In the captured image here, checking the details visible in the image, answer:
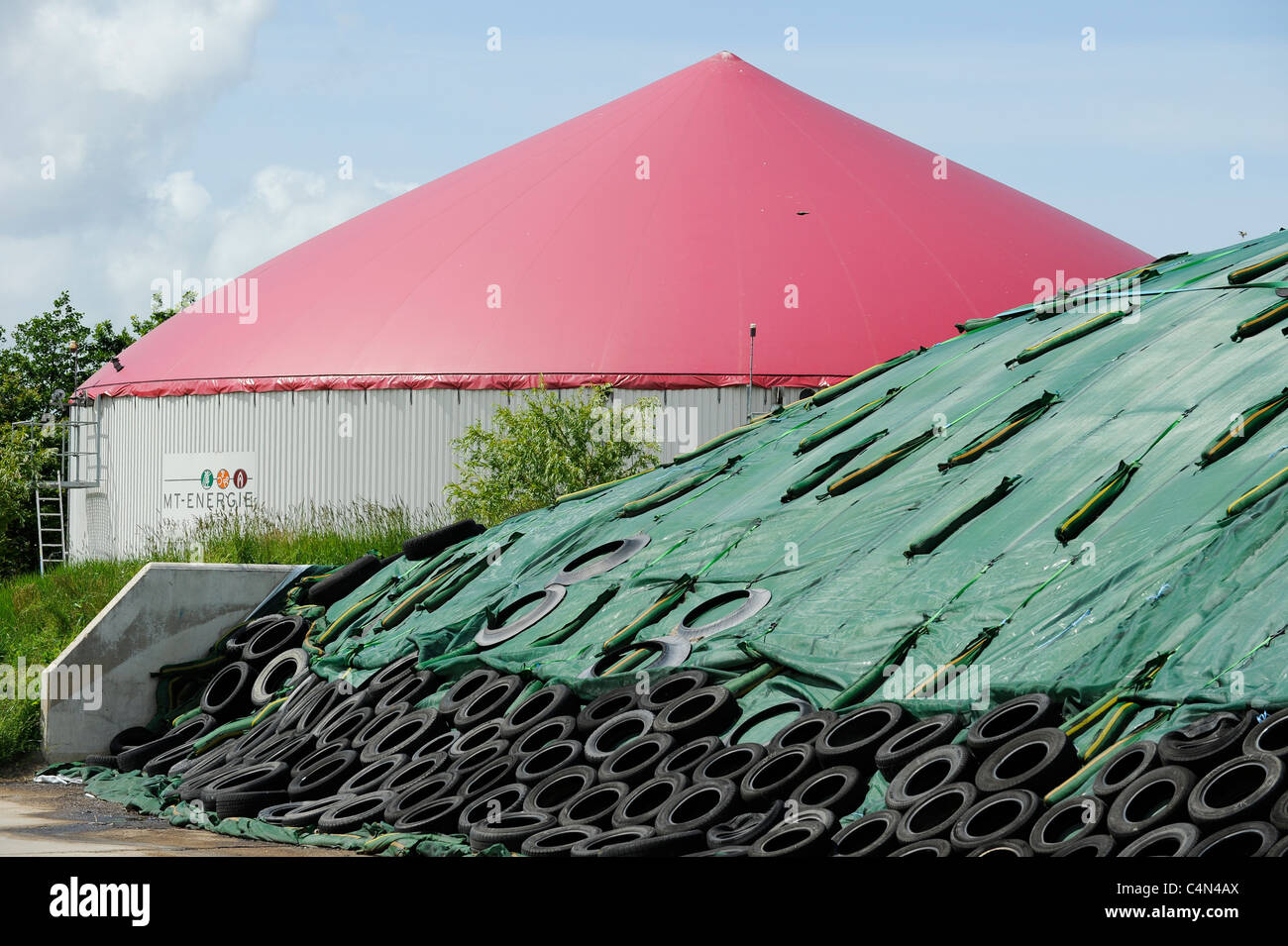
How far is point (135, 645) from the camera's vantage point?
1744 cm

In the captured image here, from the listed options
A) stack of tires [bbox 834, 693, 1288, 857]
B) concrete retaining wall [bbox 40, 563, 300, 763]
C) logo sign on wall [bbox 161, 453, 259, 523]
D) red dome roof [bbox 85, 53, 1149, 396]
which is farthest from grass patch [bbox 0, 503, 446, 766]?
stack of tires [bbox 834, 693, 1288, 857]

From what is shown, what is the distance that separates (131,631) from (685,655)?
338 inches

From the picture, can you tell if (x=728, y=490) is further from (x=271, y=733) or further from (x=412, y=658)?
(x=271, y=733)

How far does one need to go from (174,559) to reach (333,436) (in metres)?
7.82

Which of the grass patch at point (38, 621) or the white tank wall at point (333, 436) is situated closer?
the grass patch at point (38, 621)

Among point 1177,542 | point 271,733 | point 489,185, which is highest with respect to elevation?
point 489,185

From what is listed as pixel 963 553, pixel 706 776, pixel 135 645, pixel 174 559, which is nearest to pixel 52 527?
pixel 174 559

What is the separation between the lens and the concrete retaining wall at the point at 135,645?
54.9ft

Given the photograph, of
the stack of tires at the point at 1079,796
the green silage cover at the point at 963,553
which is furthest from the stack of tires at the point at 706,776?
the green silage cover at the point at 963,553

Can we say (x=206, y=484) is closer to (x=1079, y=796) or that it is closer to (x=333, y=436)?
(x=333, y=436)

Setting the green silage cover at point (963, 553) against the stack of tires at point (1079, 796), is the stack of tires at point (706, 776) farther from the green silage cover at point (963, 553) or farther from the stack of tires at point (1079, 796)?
the green silage cover at point (963, 553)

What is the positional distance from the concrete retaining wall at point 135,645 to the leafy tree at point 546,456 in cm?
747

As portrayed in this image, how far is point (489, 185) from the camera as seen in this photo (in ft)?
127
